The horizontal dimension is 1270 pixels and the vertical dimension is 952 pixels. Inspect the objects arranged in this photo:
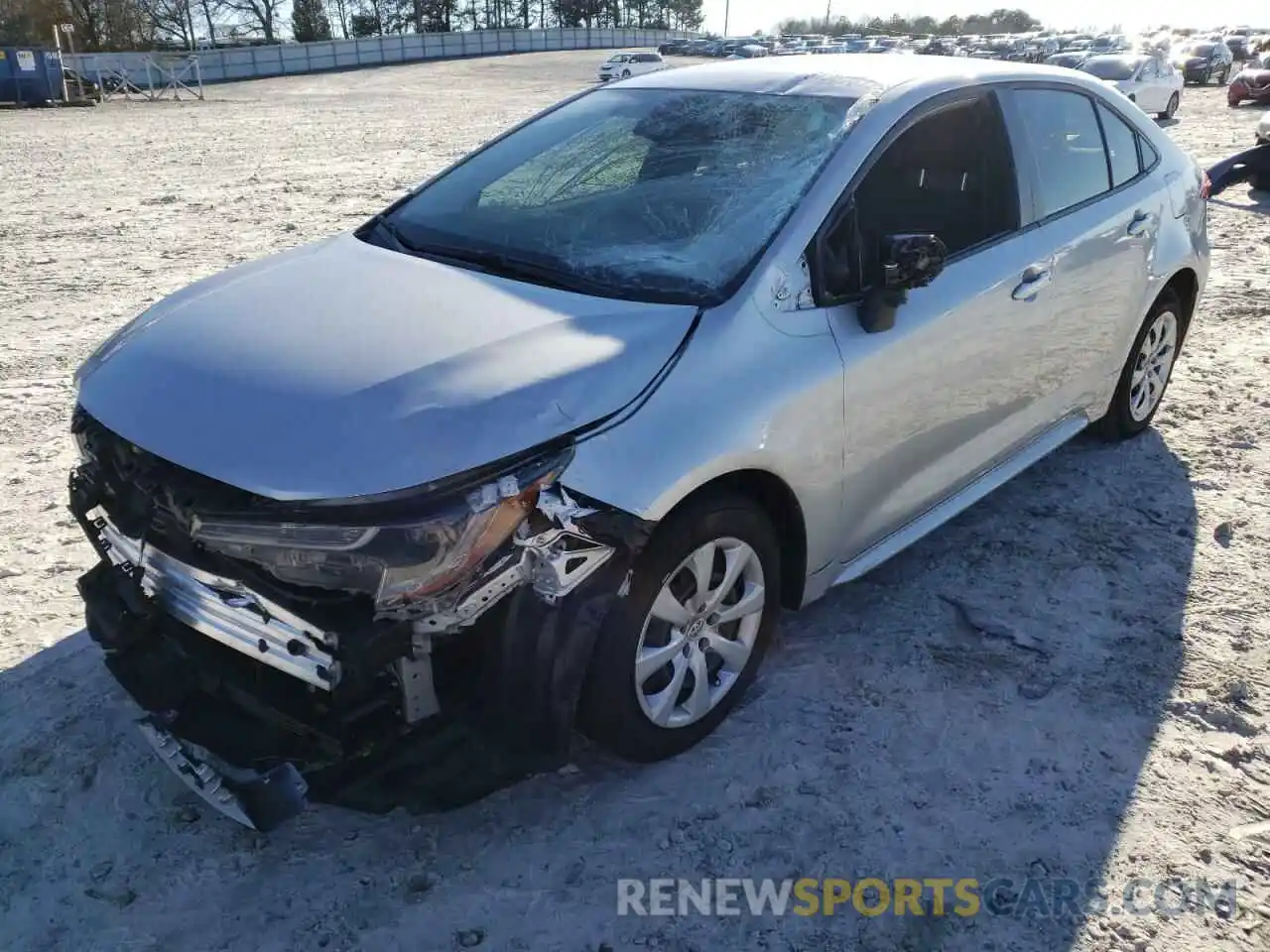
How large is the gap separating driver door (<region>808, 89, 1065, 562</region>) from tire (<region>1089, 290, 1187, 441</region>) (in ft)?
3.28

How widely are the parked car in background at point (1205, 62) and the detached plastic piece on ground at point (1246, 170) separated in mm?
21586

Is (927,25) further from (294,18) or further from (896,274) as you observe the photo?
(896,274)

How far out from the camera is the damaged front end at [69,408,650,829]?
2230 mm

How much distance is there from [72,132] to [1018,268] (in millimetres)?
20592

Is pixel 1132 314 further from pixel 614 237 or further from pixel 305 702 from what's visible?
pixel 305 702

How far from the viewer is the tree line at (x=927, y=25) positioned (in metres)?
84.3

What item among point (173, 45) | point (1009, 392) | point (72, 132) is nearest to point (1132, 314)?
point (1009, 392)

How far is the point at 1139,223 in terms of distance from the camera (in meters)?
4.32

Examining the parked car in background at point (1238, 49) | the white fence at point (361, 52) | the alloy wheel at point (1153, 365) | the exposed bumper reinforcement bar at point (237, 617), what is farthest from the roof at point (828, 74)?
the parked car in background at point (1238, 49)

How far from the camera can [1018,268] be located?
3.61 metres

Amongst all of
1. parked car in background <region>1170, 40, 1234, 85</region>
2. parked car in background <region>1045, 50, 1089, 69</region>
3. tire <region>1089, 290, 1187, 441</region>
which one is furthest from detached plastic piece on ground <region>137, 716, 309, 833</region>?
parked car in background <region>1170, 40, 1234, 85</region>

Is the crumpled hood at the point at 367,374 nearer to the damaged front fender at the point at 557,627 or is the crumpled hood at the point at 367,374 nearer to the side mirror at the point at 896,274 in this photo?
the damaged front fender at the point at 557,627

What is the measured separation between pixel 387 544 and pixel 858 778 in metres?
1.49

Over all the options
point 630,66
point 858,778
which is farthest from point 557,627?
point 630,66
